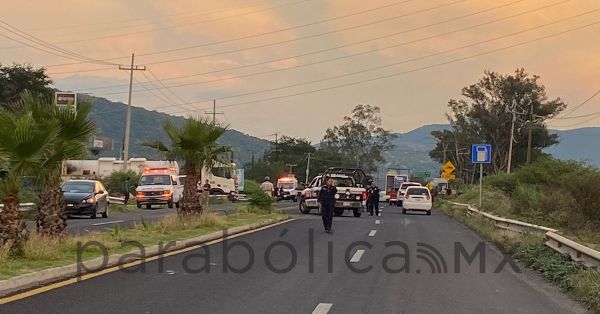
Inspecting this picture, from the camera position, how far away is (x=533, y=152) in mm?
79375

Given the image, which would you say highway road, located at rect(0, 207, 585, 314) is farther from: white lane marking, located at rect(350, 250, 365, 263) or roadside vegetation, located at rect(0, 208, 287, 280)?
roadside vegetation, located at rect(0, 208, 287, 280)

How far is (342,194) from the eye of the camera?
1309 inches

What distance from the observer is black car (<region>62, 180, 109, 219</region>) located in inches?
1057

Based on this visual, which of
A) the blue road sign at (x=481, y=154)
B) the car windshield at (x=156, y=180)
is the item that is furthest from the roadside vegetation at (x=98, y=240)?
the car windshield at (x=156, y=180)

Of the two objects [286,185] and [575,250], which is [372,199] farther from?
[286,185]

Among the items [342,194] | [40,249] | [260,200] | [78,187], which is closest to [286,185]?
[342,194]

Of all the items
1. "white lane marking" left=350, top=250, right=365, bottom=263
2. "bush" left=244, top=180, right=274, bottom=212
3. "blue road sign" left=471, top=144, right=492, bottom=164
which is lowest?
"white lane marking" left=350, top=250, right=365, bottom=263

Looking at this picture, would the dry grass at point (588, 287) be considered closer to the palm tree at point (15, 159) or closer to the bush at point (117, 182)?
the palm tree at point (15, 159)

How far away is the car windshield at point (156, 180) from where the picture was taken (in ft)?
131

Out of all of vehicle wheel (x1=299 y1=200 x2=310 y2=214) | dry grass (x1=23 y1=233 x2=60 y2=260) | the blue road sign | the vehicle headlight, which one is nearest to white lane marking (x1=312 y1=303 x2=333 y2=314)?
dry grass (x1=23 y1=233 x2=60 y2=260)

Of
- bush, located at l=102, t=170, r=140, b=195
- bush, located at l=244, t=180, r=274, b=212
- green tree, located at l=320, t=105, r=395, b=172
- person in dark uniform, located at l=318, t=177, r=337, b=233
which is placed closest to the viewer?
person in dark uniform, located at l=318, t=177, r=337, b=233

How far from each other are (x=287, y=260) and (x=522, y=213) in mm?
16913

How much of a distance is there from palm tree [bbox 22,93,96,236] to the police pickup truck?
1860 cm

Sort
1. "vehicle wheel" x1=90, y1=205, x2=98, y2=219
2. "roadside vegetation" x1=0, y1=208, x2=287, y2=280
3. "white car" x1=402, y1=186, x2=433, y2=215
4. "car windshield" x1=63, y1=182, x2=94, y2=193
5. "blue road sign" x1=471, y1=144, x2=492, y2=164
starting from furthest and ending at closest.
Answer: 1. "white car" x1=402, y1=186, x2=433, y2=215
2. "blue road sign" x1=471, y1=144, x2=492, y2=164
3. "car windshield" x1=63, y1=182, x2=94, y2=193
4. "vehicle wheel" x1=90, y1=205, x2=98, y2=219
5. "roadside vegetation" x1=0, y1=208, x2=287, y2=280
